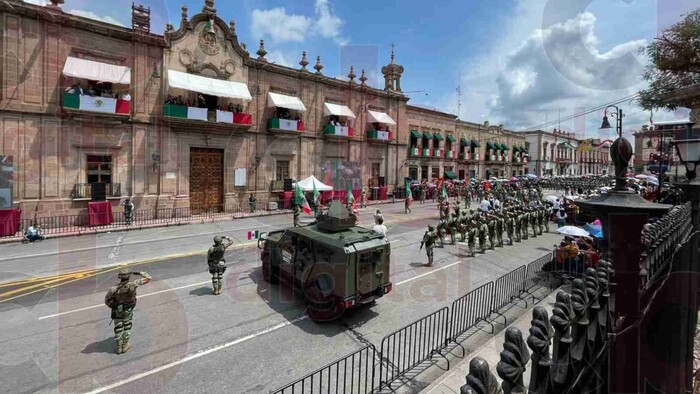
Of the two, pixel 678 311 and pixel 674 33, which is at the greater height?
pixel 674 33

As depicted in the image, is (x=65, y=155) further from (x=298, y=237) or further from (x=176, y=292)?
(x=298, y=237)

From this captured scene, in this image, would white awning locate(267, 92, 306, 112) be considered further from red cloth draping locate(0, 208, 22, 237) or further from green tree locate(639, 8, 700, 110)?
green tree locate(639, 8, 700, 110)

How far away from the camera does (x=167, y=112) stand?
64.7ft

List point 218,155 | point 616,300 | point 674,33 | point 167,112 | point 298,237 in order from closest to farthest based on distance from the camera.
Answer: point 616,300 → point 298,237 → point 674,33 → point 167,112 → point 218,155

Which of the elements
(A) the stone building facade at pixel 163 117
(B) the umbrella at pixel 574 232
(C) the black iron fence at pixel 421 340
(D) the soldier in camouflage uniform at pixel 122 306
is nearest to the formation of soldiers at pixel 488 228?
(C) the black iron fence at pixel 421 340

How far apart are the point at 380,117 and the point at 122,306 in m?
28.8

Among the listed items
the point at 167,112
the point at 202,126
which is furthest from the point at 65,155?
the point at 202,126

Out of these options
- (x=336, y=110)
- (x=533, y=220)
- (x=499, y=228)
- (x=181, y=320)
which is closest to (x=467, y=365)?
(x=181, y=320)

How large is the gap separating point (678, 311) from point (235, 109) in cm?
2370

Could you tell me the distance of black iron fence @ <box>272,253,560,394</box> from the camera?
201 inches

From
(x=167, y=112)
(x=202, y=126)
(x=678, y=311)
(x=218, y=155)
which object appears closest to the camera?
(x=678, y=311)

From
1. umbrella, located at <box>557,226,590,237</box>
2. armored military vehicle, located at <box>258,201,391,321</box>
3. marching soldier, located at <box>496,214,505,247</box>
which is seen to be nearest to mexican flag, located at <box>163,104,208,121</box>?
armored military vehicle, located at <box>258,201,391,321</box>

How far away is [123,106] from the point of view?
18.2m

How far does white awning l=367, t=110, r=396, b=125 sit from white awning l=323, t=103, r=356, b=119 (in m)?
3.07
